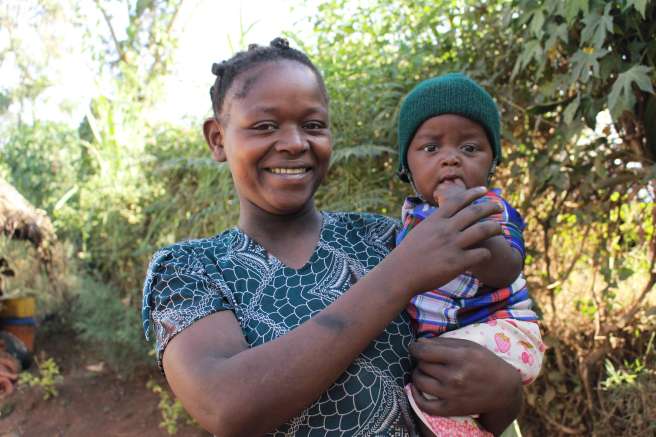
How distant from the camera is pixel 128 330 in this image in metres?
5.21

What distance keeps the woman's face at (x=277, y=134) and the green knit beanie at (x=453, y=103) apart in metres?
0.33

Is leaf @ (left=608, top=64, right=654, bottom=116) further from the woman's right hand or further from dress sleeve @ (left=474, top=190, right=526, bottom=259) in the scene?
the woman's right hand

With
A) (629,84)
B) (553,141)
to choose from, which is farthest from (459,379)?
(553,141)

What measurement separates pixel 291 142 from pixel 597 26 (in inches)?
61.8

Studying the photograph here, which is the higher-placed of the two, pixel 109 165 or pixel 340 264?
pixel 340 264

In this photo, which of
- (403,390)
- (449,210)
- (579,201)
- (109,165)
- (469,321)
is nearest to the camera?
(449,210)

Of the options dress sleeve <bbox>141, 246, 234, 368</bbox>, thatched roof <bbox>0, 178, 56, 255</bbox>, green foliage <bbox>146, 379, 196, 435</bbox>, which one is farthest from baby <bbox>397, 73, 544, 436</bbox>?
thatched roof <bbox>0, 178, 56, 255</bbox>

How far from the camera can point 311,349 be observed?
1.12 m

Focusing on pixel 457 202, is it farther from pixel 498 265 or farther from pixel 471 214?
pixel 498 265

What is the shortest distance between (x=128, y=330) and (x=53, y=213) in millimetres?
2408

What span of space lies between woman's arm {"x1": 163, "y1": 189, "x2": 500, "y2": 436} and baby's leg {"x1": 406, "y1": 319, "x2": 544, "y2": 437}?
13.0 inches

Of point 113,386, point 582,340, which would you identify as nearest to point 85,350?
point 113,386

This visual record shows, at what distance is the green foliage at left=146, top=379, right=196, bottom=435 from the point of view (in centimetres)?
471

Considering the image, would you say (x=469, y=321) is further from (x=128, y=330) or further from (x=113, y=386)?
(x=113, y=386)
